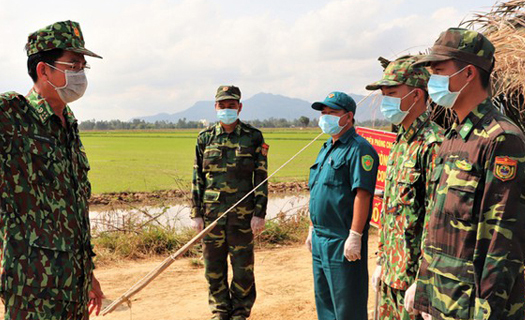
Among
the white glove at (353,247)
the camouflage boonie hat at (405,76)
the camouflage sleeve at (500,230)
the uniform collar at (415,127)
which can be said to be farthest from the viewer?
the white glove at (353,247)

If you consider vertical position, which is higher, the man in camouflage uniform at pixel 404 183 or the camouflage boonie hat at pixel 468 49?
the camouflage boonie hat at pixel 468 49

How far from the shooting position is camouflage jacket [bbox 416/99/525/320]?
166 centimetres

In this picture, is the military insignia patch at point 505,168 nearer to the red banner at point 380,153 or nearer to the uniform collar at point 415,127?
the uniform collar at point 415,127

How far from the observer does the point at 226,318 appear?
158 inches

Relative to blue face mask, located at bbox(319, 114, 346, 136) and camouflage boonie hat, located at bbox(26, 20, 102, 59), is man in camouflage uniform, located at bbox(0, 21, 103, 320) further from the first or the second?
blue face mask, located at bbox(319, 114, 346, 136)

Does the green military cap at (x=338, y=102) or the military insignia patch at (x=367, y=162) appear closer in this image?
the military insignia patch at (x=367, y=162)

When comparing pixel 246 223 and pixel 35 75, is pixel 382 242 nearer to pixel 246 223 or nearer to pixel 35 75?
pixel 246 223

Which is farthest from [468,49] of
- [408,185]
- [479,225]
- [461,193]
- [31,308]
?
[31,308]

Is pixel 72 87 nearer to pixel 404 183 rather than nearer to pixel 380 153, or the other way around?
pixel 404 183

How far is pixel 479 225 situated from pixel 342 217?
1449mm

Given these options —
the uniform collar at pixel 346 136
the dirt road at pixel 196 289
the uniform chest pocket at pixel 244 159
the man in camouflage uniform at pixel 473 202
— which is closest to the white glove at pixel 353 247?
the uniform collar at pixel 346 136

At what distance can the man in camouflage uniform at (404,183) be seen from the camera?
249 cm

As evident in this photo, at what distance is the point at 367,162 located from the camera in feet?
10.2

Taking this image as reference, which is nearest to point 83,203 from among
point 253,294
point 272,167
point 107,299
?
point 253,294
